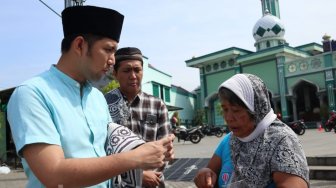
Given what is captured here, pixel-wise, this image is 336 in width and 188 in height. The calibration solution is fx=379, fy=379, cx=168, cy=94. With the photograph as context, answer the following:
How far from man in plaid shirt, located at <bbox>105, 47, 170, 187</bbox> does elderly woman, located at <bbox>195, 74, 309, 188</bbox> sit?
0.85m

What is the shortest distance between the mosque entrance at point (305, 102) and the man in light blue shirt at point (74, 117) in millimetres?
32606

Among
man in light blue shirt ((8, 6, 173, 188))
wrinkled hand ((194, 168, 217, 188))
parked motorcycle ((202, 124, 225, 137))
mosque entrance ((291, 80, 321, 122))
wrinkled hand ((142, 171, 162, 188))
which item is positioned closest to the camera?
man in light blue shirt ((8, 6, 173, 188))

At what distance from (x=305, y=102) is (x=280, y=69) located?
4.29 m

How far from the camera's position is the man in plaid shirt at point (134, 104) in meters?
2.68

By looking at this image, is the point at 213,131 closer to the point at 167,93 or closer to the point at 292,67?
the point at 292,67

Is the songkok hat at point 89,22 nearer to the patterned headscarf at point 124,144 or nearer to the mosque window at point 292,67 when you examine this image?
the patterned headscarf at point 124,144

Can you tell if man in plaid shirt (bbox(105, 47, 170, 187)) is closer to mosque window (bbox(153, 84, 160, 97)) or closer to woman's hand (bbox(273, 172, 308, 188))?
woman's hand (bbox(273, 172, 308, 188))

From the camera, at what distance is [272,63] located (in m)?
34.2

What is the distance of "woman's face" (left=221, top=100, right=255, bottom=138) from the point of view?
6.24 feet

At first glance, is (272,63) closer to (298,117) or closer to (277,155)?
(298,117)

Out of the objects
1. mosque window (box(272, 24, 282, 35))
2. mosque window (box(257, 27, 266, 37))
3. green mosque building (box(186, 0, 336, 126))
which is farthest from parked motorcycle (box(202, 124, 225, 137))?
mosque window (box(272, 24, 282, 35))

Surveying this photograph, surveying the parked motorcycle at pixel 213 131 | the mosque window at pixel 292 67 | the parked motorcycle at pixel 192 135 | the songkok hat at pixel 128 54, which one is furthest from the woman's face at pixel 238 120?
the mosque window at pixel 292 67

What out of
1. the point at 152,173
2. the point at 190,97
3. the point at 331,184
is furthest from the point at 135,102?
the point at 190,97

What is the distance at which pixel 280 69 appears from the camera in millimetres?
33375
